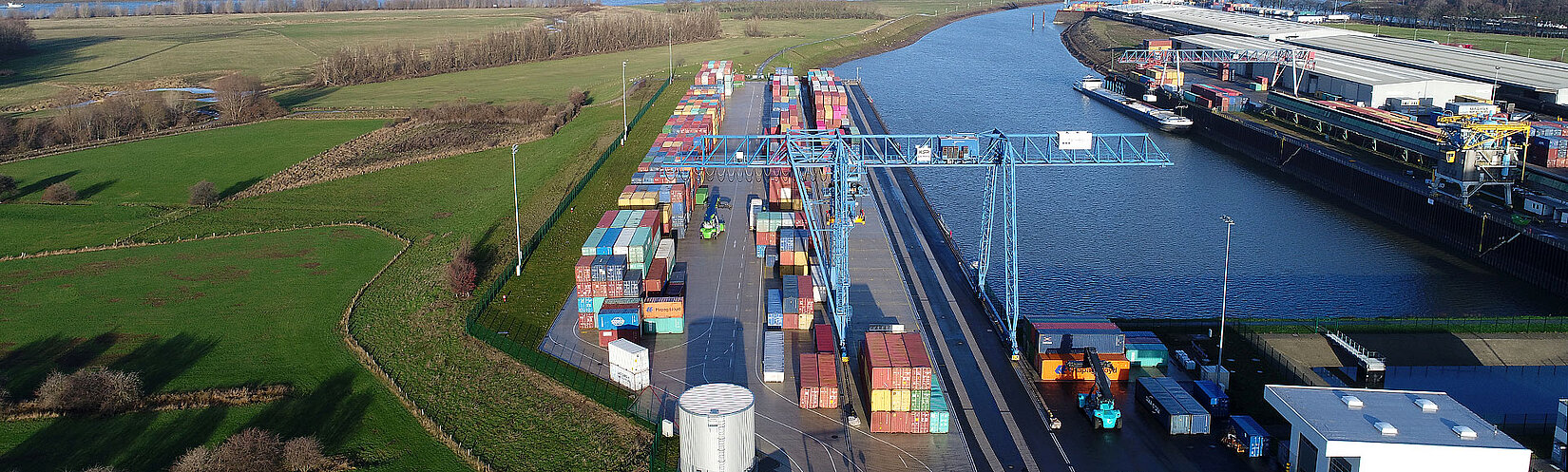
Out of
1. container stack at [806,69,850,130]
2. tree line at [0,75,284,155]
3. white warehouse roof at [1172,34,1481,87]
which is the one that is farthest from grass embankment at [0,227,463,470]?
white warehouse roof at [1172,34,1481,87]

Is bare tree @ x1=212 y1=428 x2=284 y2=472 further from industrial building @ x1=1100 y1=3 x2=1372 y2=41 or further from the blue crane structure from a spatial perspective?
industrial building @ x1=1100 y1=3 x2=1372 y2=41

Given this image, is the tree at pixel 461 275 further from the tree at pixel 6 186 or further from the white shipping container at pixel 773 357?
the tree at pixel 6 186

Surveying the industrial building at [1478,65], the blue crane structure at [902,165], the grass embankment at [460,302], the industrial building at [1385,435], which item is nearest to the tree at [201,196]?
the grass embankment at [460,302]

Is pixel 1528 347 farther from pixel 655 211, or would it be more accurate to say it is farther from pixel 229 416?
pixel 229 416

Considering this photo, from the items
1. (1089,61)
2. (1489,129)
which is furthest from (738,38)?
(1489,129)

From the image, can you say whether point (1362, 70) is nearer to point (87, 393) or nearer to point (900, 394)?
point (900, 394)

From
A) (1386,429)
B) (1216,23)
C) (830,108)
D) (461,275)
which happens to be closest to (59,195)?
(461,275)
